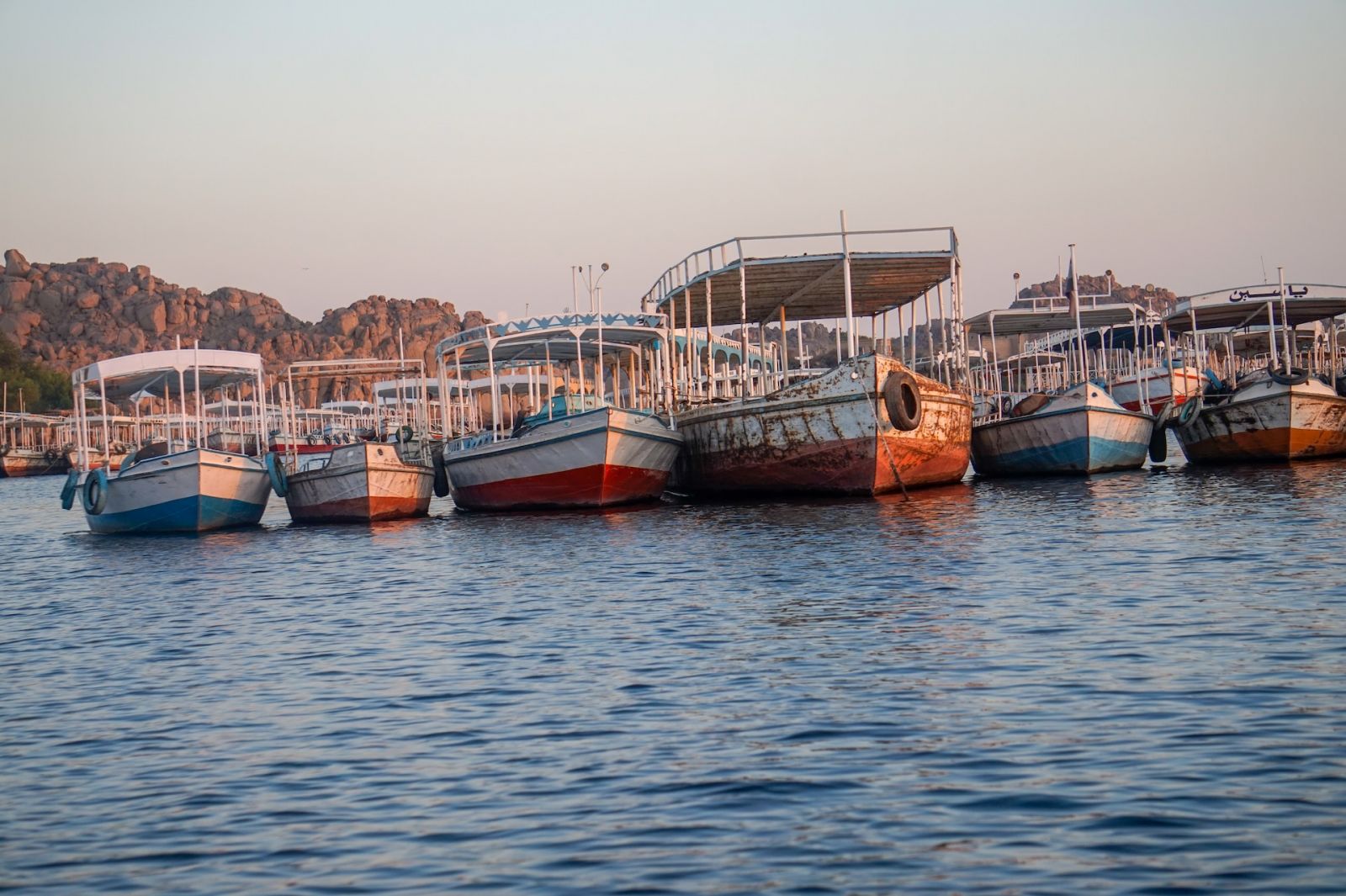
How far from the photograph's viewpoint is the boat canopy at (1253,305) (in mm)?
38906

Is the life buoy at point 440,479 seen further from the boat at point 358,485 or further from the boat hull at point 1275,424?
the boat hull at point 1275,424

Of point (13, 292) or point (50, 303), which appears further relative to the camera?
point (50, 303)

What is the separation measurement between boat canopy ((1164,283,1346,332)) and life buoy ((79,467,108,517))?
30.0 m

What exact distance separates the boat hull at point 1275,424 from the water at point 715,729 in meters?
15.2

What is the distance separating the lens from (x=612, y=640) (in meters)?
12.6

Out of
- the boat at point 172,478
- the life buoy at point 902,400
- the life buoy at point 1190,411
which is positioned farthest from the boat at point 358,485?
the life buoy at point 1190,411

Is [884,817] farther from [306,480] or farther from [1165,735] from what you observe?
[306,480]

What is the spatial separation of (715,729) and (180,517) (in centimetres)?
2448

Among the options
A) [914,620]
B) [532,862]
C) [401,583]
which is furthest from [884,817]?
[401,583]

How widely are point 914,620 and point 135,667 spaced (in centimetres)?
735

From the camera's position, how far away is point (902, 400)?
94.2ft

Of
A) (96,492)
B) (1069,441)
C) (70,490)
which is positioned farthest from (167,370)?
(1069,441)

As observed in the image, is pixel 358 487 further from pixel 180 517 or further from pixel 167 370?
pixel 167 370

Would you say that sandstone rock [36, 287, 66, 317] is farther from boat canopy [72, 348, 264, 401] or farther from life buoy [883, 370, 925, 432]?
life buoy [883, 370, 925, 432]
